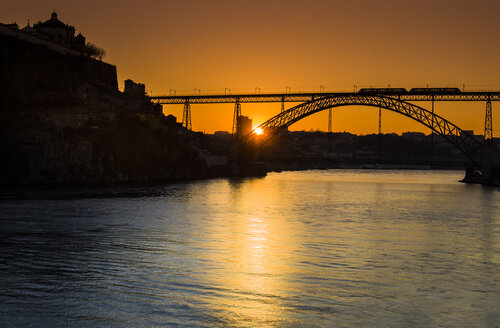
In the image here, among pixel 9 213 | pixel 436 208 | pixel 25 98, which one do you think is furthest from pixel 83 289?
pixel 25 98

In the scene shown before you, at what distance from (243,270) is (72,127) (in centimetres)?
5603

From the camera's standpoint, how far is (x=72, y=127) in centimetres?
6931

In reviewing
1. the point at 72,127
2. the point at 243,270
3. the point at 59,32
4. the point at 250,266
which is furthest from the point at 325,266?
the point at 59,32

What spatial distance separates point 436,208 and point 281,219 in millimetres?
15036

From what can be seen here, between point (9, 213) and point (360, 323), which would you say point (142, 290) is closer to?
point (360, 323)

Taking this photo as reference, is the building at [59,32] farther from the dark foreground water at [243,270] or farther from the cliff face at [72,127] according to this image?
the dark foreground water at [243,270]

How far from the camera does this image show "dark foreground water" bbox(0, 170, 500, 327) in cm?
1323

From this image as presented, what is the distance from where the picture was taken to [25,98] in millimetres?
69188

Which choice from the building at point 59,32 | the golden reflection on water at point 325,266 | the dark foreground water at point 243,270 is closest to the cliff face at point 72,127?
the building at point 59,32

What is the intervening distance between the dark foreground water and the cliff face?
31.5 meters

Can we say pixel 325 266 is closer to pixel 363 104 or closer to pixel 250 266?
pixel 250 266

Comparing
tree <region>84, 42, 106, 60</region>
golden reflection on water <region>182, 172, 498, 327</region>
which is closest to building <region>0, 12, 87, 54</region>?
tree <region>84, 42, 106, 60</region>

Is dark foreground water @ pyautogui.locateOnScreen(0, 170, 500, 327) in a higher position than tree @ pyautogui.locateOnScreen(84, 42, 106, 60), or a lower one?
lower

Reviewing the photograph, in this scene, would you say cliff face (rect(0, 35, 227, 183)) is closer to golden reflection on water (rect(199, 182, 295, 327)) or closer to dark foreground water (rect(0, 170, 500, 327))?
dark foreground water (rect(0, 170, 500, 327))
